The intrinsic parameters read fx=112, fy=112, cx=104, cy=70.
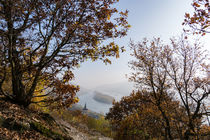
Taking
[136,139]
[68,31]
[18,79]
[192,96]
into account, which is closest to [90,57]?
[68,31]

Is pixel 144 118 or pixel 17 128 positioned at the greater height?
pixel 17 128

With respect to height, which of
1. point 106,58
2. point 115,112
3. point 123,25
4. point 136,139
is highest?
point 123,25

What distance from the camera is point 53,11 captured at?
16.5 feet

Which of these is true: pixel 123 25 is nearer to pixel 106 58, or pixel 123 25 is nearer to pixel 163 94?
pixel 106 58

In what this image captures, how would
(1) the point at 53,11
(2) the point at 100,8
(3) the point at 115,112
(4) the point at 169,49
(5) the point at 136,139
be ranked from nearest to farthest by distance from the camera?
(1) the point at 53,11
(2) the point at 100,8
(4) the point at 169,49
(5) the point at 136,139
(3) the point at 115,112

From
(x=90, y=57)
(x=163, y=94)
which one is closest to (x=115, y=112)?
(x=163, y=94)

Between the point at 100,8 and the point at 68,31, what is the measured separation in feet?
6.55

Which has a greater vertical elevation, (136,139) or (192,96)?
(192,96)

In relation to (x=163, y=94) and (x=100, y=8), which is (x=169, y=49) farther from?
(x=100, y=8)

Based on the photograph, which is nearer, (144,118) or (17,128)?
(17,128)

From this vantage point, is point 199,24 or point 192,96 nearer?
point 199,24

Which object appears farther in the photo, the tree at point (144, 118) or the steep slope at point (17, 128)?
the tree at point (144, 118)

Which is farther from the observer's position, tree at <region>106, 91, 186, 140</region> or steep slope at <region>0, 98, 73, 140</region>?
tree at <region>106, 91, 186, 140</region>

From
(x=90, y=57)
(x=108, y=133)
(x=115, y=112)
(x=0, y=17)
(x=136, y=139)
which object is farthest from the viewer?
(x=108, y=133)
